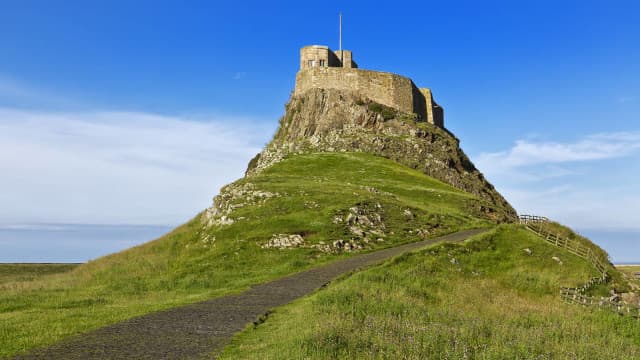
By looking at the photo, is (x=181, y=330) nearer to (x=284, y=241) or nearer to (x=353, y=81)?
(x=284, y=241)

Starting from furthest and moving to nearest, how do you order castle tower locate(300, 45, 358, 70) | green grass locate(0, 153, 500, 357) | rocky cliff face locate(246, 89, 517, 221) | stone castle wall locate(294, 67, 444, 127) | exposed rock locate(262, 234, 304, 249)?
castle tower locate(300, 45, 358, 70), stone castle wall locate(294, 67, 444, 127), rocky cliff face locate(246, 89, 517, 221), exposed rock locate(262, 234, 304, 249), green grass locate(0, 153, 500, 357)

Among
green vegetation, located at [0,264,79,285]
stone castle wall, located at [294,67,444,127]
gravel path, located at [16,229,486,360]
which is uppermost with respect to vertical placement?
stone castle wall, located at [294,67,444,127]

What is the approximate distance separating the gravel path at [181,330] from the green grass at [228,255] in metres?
1.18

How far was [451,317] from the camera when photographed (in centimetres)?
1878

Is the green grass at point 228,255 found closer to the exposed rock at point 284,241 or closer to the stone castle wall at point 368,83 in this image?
the exposed rock at point 284,241

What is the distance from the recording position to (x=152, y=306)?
22.4 m

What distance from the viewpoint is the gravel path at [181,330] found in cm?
1434

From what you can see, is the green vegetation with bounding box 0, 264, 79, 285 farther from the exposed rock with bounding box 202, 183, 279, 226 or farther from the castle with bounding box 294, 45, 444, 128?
the castle with bounding box 294, 45, 444, 128

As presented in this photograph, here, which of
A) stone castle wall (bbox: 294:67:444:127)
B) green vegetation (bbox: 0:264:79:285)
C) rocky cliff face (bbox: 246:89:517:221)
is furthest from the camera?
stone castle wall (bbox: 294:67:444:127)

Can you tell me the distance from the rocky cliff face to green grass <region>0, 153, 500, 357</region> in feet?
38.6

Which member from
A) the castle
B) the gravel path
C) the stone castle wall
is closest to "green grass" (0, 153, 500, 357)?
the gravel path

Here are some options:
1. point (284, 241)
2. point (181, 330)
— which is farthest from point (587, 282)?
point (181, 330)

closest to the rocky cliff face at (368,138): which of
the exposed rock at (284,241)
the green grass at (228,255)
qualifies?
the green grass at (228,255)

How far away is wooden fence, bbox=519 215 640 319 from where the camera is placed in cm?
2366
